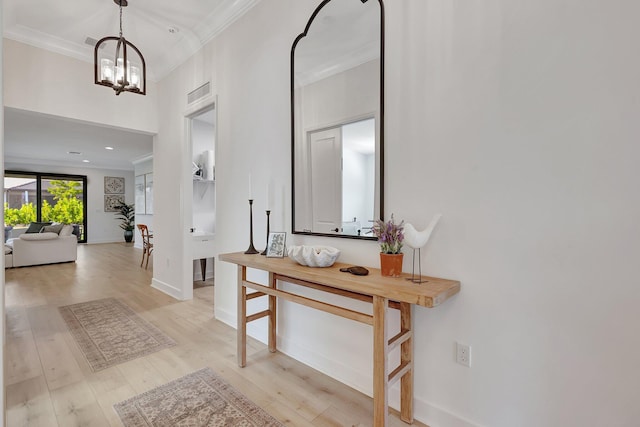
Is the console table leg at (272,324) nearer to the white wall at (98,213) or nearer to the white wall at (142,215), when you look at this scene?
the white wall at (142,215)

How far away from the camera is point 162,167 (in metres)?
3.98

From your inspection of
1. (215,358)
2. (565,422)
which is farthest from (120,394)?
(565,422)

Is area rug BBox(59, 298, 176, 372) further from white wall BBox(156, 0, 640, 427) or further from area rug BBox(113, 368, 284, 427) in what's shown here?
white wall BBox(156, 0, 640, 427)

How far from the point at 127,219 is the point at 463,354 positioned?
1091cm

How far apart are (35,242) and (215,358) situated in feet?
19.8

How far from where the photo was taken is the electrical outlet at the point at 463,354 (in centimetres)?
144

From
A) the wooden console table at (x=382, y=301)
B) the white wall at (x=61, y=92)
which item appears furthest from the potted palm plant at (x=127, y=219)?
the wooden console table at (x=382, y=301)

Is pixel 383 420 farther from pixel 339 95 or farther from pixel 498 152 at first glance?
pixel 339 95

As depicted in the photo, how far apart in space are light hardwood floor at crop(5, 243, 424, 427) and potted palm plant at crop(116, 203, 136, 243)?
6.49 meters

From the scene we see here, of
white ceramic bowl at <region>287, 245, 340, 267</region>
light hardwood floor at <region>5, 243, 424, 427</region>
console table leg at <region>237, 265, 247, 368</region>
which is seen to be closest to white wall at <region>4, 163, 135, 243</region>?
light hardwood floor at <region>5, 243, 424, 427</region>

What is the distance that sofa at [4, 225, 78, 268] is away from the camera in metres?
5.62

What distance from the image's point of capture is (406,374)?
159 cm

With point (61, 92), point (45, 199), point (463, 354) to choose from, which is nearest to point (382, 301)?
point (463, 354)

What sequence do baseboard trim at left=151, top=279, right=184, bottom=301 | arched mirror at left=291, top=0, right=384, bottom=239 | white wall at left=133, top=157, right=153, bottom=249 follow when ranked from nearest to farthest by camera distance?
arched mirror at left=291, top=0, right=384, bottom=239 → baseboard trim at left=151, top=279, right=184, bottom=301 → white wall at left=133, top=157, right=153, bottom=249
